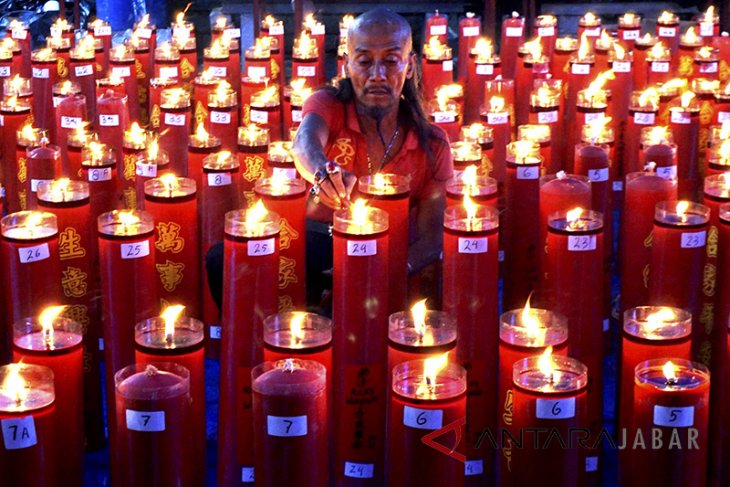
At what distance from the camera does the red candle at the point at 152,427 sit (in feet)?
6.91

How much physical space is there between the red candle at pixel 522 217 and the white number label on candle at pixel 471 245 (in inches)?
27.2

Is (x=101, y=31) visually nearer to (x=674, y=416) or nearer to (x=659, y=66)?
(x=659, y=66)

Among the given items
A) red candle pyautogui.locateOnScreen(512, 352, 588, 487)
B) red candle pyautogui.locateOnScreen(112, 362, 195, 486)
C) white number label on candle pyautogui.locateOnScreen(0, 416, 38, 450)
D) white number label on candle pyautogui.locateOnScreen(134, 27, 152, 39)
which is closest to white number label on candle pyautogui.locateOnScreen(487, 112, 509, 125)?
red candle pyautogui.locateOnScreen(512, 352, 588, 487)

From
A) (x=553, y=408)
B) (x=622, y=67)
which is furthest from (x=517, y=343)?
(x=622, y=67)

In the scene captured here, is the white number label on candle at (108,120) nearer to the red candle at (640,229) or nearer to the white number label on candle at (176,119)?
the white number label on candle at (176,119)

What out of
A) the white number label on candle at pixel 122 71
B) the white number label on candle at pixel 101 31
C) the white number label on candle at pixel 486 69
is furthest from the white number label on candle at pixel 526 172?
the white number label on candle at pixel 101 31

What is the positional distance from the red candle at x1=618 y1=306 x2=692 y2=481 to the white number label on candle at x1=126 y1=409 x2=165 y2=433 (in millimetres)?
810

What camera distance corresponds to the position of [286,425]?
206cm

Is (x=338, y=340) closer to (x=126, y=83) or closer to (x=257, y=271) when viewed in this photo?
(x=257, y=271)

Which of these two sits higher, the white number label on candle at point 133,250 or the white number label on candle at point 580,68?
the white number label on candle at point 580,68

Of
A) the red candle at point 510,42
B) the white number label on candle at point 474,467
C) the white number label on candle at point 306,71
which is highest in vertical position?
the red candle at point 510,42

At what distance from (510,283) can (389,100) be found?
581mm

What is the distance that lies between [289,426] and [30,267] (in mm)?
966

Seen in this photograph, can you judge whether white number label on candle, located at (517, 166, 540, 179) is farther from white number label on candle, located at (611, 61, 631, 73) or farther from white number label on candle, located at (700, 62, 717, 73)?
white number label on candle, located at (700, 62, 717, 73)
